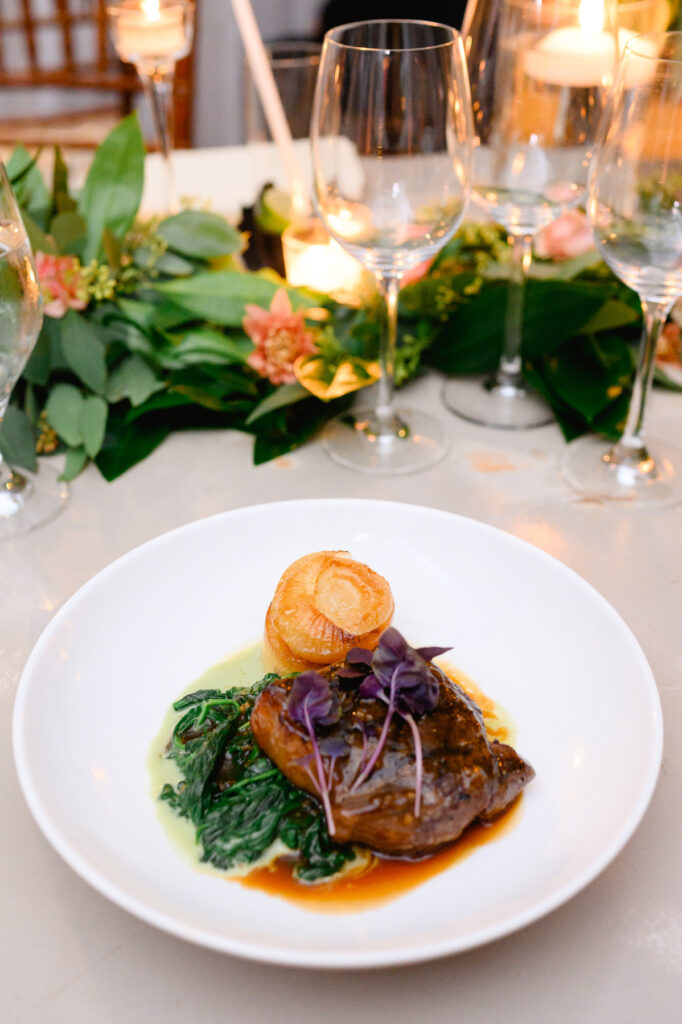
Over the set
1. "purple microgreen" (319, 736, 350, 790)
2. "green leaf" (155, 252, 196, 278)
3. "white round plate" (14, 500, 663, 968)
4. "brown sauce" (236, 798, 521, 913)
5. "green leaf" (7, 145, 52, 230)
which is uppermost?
"green leaf" (7, 145, 52, 230)

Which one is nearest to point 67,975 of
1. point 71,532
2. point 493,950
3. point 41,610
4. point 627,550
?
point 493,950

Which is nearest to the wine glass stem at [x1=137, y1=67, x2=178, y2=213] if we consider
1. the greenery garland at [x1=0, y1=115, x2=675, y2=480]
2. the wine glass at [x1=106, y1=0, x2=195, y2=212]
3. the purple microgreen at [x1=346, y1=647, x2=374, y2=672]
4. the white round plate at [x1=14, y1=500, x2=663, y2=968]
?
the wine glass at [x1=106, y1=0, x2=195, y2=212]

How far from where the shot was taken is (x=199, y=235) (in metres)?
1.20

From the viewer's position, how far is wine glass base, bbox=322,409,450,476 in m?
1.07

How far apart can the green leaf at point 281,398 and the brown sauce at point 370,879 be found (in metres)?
0.57

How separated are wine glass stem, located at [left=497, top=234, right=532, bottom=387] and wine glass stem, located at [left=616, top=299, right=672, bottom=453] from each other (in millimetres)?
167

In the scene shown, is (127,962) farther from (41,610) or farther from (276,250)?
(276,250)

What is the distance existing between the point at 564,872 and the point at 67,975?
306mm

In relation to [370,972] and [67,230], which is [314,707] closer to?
[370,972]

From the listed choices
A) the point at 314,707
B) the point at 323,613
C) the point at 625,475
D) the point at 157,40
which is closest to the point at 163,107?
the point at 157,40

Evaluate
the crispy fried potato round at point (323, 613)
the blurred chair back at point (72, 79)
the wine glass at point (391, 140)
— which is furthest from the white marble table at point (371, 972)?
the blurred chair back at point (72, 79)

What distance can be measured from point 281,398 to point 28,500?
300mm

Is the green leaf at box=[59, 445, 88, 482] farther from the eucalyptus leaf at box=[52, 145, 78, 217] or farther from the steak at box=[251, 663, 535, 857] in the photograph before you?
the steak at box=[251, 663, 535, 857]

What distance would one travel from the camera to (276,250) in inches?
52.2
